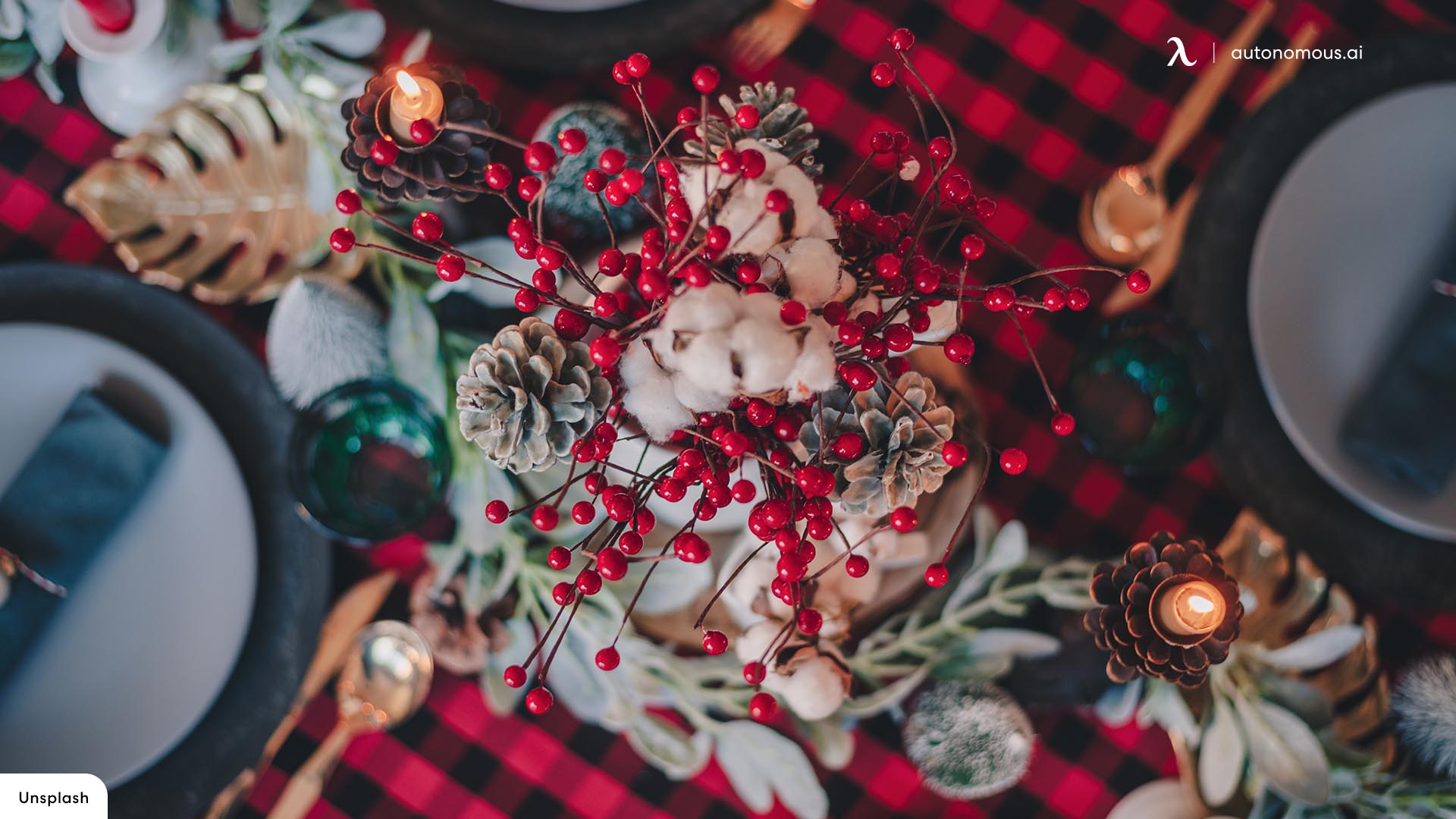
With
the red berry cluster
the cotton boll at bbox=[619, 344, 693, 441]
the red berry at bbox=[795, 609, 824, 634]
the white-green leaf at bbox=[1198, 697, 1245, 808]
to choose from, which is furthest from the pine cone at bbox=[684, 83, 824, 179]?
the white-green leaf at bbox=[1198, 697, 1245, 808]

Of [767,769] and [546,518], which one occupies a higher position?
[546,518]

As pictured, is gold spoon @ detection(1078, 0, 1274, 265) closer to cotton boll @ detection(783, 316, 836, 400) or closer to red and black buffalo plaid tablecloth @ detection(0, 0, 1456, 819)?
red and black buffalo plaid tablecloth @ detection(0, 0, 1456, 819)

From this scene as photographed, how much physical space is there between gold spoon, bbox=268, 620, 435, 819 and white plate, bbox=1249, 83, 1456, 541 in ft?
2.13

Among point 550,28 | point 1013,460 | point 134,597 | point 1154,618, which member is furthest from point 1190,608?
point 134,597

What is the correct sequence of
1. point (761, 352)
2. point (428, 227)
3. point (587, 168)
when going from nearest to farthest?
1. point (761, 352)
2. point (428, 227)
3. point (587, 168)

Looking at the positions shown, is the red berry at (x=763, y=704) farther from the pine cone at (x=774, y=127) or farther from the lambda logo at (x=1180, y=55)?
the lambda logo at (x=1180, y=55)

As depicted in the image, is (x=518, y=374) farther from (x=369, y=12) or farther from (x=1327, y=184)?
(x=1327, y=184)

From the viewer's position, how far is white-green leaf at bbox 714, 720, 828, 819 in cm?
63

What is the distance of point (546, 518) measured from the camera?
1.34 ft

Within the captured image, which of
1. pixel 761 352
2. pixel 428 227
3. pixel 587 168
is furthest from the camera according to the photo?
pixel 587 168

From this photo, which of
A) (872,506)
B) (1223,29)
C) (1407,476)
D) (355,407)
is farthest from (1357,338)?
(355,407)

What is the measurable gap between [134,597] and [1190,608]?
27.2 inches

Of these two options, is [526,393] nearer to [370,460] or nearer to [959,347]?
[959,347]

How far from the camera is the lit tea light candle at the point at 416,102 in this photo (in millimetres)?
457
